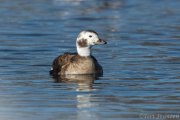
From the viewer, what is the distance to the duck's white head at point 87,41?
19.2 m

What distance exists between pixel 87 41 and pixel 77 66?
1.85 feet

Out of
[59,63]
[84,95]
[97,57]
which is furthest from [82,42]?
[84,95]

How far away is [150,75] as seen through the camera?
1831cm

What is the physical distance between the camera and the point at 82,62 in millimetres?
19172

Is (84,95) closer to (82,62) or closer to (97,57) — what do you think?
(82,62)

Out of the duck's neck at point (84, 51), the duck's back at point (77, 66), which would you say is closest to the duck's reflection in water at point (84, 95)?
the duck's back at point (77, 66)

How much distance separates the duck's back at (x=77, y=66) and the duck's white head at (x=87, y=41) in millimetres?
140

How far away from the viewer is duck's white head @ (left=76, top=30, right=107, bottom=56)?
63.0 ft

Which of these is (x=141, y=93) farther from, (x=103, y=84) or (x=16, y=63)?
(x=16, y=63)

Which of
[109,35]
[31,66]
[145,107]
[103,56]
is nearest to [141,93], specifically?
[145,107]

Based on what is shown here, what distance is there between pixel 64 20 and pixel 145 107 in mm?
15836

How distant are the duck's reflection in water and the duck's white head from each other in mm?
713

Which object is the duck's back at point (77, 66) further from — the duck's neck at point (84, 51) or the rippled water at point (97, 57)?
the rippled water at point (97, 57)

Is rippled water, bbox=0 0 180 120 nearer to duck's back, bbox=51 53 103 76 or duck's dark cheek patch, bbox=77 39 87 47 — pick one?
duck's back, bbox=51 53 103 76
